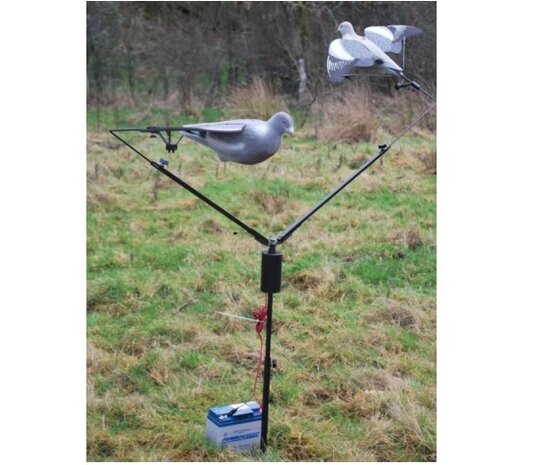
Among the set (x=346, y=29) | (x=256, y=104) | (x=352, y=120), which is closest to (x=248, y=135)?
(x=346, y=29)

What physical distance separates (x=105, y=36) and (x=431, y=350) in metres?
5.76

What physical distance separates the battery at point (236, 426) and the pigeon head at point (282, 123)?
1.00 m

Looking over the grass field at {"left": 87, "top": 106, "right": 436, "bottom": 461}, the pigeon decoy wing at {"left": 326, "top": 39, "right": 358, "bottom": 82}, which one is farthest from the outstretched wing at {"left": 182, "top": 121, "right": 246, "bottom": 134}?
the grass field at {"left": 87, "top": 106, "right": 436, "bottom": 461}

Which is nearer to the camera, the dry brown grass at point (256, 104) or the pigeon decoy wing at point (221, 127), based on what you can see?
the pigeon decoy wing at point (221, 127)

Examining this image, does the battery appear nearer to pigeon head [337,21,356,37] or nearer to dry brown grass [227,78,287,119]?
pigeon head [337,21,356,37]

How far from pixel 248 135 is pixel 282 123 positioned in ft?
0.35

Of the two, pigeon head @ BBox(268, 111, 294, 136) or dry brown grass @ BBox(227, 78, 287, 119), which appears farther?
dry brown grass @ BBox(227, 78, 287, 119)

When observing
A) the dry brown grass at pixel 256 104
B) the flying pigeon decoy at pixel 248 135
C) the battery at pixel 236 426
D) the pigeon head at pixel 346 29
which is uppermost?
the dry brown grass at pixel 256 104

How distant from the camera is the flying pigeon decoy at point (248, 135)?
217 cm

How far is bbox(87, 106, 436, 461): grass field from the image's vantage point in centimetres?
281

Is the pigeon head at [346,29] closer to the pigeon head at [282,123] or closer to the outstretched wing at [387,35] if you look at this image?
the outstretched wing at [387,35]

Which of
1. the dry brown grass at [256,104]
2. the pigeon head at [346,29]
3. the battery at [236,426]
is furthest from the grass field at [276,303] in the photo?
the pigeon head at [346,29]

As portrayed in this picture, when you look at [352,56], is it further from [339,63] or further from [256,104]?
[256,104]

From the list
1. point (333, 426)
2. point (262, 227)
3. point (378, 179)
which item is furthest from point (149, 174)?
point (333, 426)
